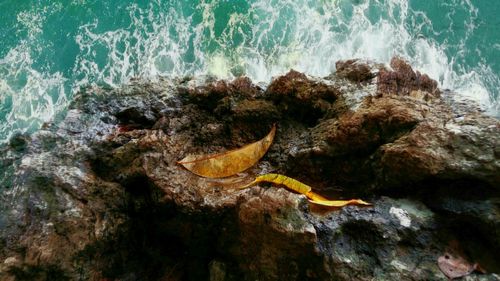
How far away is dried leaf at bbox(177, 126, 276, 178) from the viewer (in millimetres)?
3525

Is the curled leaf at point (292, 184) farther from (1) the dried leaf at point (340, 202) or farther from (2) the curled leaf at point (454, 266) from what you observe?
(2) the curled leaf at point (454, 266)

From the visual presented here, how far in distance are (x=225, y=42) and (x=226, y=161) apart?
3630 mm

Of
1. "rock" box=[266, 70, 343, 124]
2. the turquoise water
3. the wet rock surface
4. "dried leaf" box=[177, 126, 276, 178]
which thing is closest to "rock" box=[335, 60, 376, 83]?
the wet rock surface

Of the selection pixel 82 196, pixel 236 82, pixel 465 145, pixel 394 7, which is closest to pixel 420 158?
pixel 465 145

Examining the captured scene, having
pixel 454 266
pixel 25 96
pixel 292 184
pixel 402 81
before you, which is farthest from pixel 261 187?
pixel 25 96

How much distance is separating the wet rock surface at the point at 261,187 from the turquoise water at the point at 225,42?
7.65 feet

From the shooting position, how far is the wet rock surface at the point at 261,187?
9.27 feet

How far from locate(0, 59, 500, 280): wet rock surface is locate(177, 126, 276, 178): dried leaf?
8 centimetres

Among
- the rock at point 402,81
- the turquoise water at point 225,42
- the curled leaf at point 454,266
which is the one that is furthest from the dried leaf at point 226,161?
the turquoise water at point 225,42

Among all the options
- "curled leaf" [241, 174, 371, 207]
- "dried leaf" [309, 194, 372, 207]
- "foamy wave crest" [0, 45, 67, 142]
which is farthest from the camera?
"foamy wave crest" [0, 45, 67, 142]

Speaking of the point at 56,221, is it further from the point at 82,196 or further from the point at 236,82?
the point at 236,82

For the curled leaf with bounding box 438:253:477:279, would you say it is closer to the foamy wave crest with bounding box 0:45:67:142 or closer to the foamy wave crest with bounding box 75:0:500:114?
the foamy wave crest with bounding box 75:0:500:114

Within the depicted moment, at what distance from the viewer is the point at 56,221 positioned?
3164mm

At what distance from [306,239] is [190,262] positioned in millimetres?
1142
